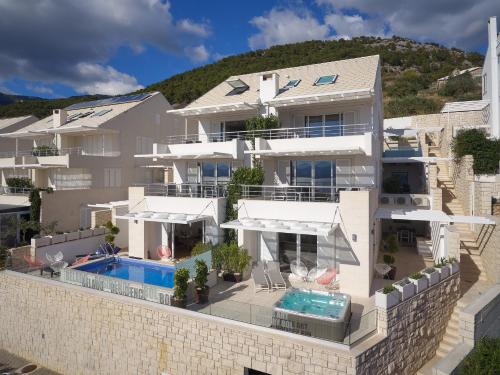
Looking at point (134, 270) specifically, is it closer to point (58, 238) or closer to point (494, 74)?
point (58, 238)

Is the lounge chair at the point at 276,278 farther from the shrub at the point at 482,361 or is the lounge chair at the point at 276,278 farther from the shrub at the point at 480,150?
the shrub at the point at 480,150

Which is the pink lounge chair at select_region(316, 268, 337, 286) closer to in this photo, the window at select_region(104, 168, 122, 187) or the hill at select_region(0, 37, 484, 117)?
the window at select_region(104, 168, 122, 187)

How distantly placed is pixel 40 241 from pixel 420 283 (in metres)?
25.9

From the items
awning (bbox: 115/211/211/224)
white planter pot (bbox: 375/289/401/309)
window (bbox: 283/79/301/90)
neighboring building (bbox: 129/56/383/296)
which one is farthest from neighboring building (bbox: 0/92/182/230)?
white planter pot (bbox: 375/289/401/309)

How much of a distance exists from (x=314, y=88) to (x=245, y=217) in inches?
478

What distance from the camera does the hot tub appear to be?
1228 centimetres

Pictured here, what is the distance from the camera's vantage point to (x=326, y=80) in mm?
26766

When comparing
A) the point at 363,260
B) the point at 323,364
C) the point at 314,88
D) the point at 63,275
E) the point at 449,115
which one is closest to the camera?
the point at 323,364

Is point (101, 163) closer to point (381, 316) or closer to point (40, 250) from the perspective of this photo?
point (40, 250)

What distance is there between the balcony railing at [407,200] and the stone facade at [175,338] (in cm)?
1187

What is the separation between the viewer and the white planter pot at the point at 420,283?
14.8m

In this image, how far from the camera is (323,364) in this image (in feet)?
39.7

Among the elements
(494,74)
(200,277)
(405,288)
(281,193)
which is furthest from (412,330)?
(494,74)

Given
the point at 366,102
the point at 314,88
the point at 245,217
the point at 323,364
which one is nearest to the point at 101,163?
the point at 245,217
